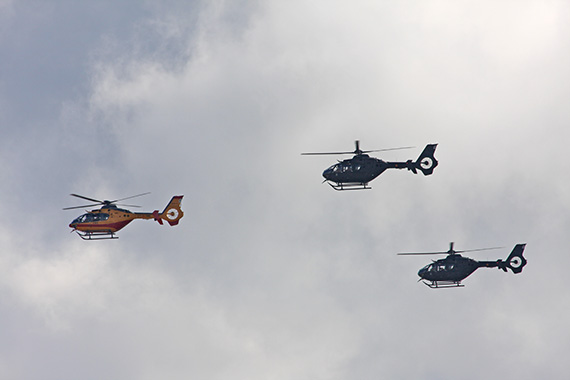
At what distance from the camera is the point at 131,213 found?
145500mm

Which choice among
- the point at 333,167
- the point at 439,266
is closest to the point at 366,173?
the point at 333,167

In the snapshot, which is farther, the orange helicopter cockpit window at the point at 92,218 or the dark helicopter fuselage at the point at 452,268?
the dark helicopter fuselage at the point at 452,268

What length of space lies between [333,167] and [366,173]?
452 centimetres

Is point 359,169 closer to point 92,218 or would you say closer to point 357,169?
point 357,169

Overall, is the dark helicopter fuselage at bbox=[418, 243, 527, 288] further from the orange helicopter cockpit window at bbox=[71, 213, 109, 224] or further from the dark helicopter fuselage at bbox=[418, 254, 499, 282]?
the orange helicopter cockpit window at bbox=[71, 213, 109, 224]

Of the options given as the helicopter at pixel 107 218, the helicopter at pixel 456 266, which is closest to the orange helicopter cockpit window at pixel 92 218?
the helicopter at pixel 107 218

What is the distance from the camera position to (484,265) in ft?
496

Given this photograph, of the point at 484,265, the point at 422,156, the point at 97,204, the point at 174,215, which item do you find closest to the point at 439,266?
the point at 484,265

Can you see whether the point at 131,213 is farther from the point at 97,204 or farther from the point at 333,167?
the point at 333,167

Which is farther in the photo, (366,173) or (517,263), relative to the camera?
(517,263)

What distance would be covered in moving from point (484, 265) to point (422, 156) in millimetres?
23309

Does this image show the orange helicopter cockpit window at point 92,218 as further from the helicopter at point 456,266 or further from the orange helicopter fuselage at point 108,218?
the helicopter at point 456,266

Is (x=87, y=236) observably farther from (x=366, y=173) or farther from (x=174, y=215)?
(x=366, y=173)

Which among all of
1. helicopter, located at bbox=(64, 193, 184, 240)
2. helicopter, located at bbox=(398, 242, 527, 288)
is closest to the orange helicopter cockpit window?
helicopter, located at bbox=(64, 193, 184, 240)
